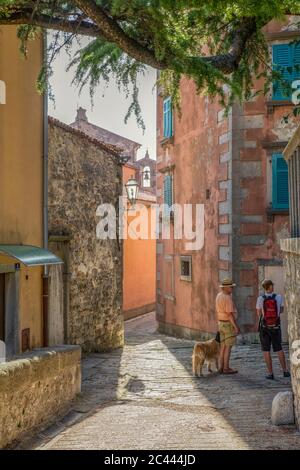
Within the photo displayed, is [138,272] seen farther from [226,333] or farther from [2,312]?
[2,312]

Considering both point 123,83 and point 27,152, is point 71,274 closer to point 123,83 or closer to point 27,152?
point 27,152

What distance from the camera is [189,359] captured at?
40.3 feet

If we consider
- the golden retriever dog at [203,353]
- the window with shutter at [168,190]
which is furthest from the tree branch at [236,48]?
the window with shutter at [168,190]

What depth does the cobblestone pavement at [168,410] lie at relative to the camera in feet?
20.8

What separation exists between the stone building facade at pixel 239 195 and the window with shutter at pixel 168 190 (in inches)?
56.2

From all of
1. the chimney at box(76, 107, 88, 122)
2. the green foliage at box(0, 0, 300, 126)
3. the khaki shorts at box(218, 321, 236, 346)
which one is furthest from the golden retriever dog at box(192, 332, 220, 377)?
the chimney at box(76, 107, 88, 122)

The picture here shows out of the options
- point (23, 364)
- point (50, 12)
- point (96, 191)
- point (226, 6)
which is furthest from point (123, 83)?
point (96, 191)

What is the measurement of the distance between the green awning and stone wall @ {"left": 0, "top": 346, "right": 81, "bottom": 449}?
1171 mm

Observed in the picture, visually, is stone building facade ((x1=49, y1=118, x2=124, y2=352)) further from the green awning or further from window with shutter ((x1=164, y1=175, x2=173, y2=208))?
window with shutter ((x1=164, y1=175, x2=173, y2=208))

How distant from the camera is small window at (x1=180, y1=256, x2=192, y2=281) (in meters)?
17.1

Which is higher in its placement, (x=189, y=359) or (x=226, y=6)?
(x=226, y=6)

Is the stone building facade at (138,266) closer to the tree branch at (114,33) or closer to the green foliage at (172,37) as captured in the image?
the green foliage at (172,37)
